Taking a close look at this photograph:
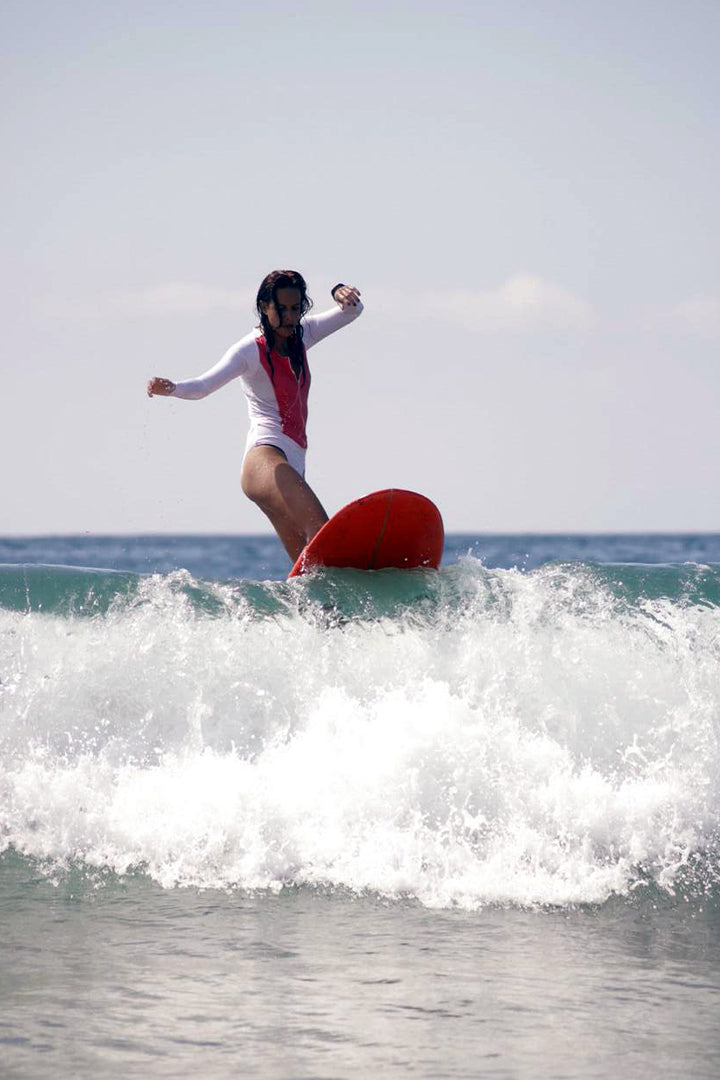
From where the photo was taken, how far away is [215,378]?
6.93 m

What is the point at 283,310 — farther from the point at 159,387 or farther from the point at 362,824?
the point at 362,824

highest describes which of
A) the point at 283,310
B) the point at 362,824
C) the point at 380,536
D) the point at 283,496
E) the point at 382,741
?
the point at 283,310

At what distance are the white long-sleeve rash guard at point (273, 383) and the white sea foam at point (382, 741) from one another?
93cm

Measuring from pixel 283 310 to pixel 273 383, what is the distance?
0.42m

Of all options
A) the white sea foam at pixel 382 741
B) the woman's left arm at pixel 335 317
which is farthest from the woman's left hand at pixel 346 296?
the white sea foam at pixel 382 741

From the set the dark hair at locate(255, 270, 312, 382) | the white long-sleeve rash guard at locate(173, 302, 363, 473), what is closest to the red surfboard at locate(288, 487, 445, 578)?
the white long-sleeve rash guard at locate(173, 302, 363, 473)

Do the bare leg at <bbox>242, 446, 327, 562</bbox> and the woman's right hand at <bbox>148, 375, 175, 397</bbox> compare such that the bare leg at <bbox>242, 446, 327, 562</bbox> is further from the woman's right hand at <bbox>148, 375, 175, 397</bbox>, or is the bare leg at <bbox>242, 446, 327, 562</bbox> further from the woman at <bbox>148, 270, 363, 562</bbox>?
the woman's right hand at <bbox>148, 375, 175, 397</bbox>

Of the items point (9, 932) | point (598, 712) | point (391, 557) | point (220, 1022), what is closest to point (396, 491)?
point (391, 557)

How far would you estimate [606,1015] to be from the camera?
376cm

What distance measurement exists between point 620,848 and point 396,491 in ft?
7.62

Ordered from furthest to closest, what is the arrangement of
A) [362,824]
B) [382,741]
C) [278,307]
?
[278,307] → [382,741] → [362,824]

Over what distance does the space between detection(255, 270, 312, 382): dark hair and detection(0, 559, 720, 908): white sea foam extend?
1331 mm

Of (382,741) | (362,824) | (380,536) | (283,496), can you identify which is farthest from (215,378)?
(362,824)

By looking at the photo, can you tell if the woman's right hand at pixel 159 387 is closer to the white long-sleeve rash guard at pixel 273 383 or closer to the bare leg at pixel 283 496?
the white long-sleeve rash guard at pixel 273 383
